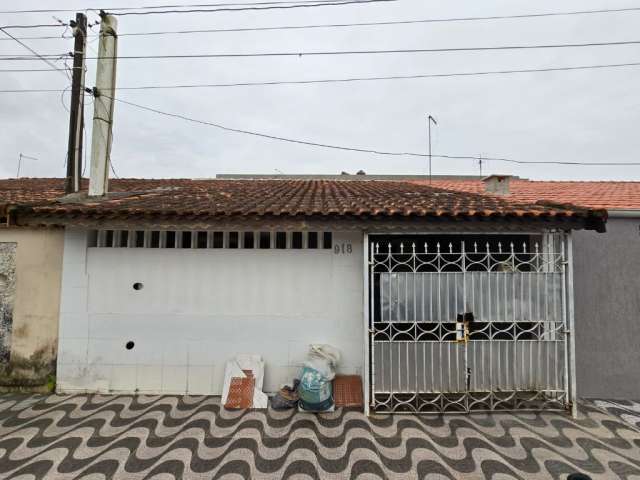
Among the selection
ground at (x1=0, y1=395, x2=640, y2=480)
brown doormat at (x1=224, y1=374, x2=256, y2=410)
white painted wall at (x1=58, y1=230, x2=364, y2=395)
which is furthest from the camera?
white painted wall at (x1=58, y1=230, x2=364, y2=395)

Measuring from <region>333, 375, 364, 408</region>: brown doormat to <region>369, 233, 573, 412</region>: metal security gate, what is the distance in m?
0.27

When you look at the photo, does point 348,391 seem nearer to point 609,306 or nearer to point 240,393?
point 240,393

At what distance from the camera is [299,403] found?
435 centimetres

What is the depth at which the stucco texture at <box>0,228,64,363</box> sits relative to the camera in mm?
4902

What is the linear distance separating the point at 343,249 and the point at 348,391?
2.15 m

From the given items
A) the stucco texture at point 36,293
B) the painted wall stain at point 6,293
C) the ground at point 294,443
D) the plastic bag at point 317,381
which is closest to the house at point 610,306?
the ground at point 294,443

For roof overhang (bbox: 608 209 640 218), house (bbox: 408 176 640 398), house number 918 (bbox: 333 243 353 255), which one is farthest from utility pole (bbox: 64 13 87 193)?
roof overhang (bbox: 608 209 640 218)

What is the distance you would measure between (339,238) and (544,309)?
10.3 ft

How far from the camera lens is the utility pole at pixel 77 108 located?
6.29m

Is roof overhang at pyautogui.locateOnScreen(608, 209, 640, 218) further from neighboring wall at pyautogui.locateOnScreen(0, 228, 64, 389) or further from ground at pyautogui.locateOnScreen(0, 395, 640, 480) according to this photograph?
neighboring wall at pyautogui.locateOnScreen(0, 228, 64, 389)

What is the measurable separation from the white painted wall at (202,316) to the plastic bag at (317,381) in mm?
273

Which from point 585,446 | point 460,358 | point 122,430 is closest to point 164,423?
point 122,430

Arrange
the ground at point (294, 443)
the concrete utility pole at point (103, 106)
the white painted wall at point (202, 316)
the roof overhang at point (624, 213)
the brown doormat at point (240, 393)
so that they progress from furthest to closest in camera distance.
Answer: the concrete utility pole at point (103, 106) < the roof overhang at point (624, 213) < the white painted wall at point (202, 316) < the brown doormat at point (240, 393) < the ground at point (294, 443)

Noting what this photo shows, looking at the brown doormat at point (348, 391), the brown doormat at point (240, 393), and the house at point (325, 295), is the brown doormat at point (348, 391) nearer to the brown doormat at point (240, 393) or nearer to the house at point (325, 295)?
the house at point (325, 295)
